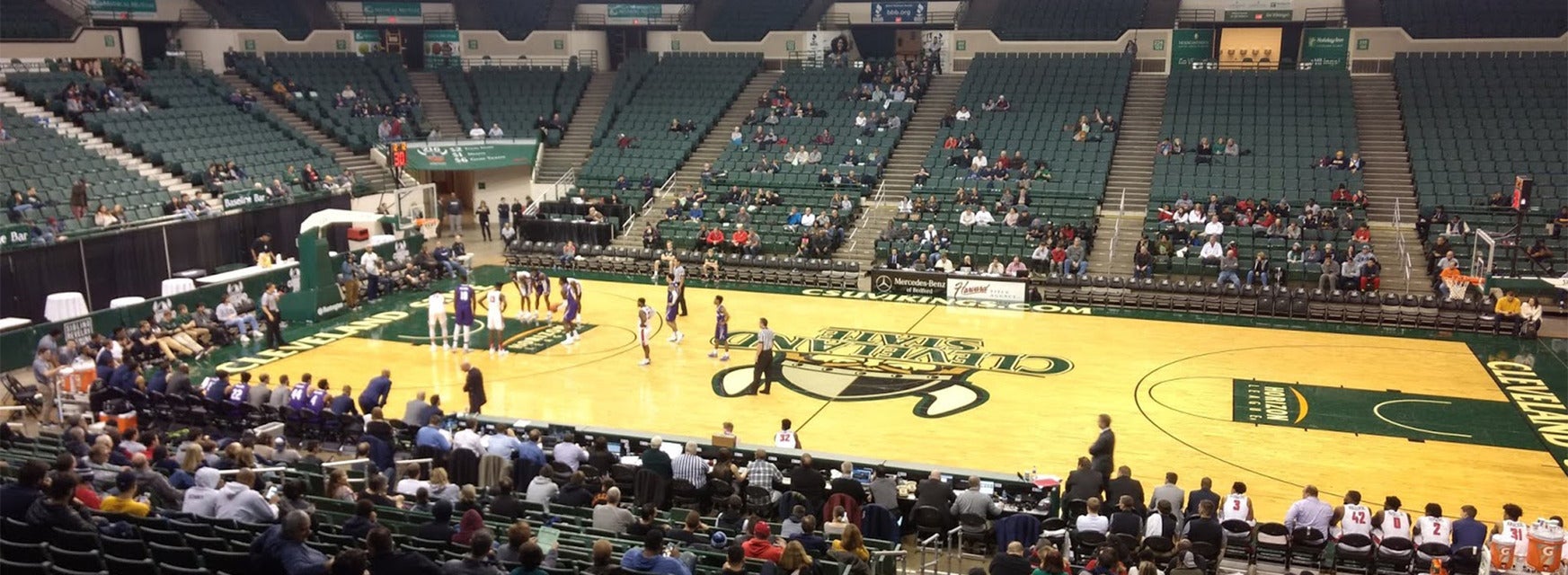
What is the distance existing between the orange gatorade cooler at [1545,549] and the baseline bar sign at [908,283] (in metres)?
17.3

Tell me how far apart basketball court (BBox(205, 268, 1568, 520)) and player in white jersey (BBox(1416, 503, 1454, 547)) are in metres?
2.56

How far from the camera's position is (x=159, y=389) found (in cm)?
1822

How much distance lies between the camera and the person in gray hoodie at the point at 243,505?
10.4 m

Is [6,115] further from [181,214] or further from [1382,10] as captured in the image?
[1382,10]

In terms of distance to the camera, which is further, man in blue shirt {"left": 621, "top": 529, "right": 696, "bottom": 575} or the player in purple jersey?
the player in purple jersey

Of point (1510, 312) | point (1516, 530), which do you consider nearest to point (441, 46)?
point (1510, 312)

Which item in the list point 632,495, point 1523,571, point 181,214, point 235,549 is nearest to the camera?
point 235,549

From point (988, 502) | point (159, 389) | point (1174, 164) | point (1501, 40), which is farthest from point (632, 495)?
point (1501, 40)

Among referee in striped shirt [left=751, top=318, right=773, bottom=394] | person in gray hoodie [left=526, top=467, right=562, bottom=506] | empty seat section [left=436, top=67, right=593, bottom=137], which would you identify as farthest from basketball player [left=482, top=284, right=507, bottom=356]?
empty seat section [left=436, top=67, right=593, bottom=137]

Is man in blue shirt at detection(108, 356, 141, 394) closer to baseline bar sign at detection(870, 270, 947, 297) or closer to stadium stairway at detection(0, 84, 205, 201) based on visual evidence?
stadium stairway at detection(0, 84, 205, 201)

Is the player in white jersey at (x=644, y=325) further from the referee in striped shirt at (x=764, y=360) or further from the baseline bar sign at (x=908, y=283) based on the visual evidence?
the baseline bar sign at (x=908, y=283)

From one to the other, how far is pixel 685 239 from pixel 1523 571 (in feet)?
78.3

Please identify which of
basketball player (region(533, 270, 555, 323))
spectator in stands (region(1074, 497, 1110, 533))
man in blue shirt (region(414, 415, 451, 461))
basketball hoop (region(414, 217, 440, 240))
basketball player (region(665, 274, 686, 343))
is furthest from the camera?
basketball hoop (region(414, 217, 440, 240))

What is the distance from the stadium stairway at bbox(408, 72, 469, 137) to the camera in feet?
139
